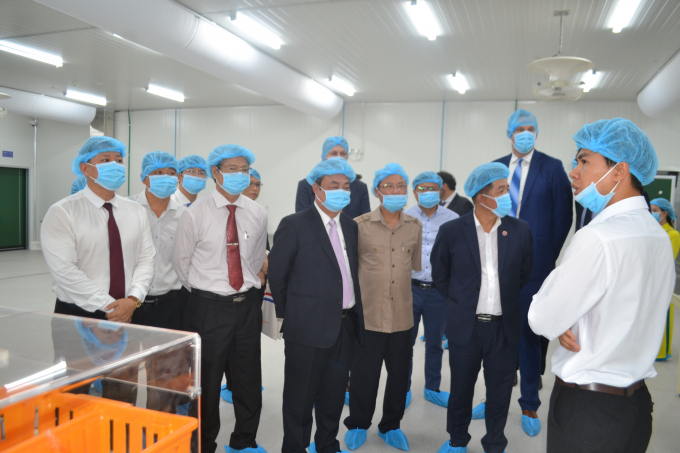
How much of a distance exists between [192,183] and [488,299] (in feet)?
8.16

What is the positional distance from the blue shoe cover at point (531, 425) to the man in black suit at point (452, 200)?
2.01 meters

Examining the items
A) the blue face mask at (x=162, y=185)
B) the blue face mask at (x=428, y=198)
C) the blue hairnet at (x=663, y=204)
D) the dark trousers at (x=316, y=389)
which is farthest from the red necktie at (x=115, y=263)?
the blue hairnet at (x=663, y=204)

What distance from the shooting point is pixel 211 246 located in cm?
269

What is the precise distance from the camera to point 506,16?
5.55 meters

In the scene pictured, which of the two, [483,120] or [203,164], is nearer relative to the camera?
[203,164]

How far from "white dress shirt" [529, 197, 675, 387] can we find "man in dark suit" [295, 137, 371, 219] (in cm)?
250

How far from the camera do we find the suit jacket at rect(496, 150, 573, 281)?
3.16 meters

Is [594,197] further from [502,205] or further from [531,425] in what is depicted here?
[531,425]

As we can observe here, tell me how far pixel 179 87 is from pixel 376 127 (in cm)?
428

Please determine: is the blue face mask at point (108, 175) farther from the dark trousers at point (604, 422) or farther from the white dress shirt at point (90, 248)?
the dark trousers at point (604, 422)

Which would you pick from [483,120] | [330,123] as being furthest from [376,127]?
[483,120]

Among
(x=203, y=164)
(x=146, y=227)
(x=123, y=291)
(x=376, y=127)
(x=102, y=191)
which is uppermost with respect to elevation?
(x=376, y=127)

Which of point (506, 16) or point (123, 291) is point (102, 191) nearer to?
point (123, 291)

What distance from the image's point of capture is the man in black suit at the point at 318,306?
2.56 meters
